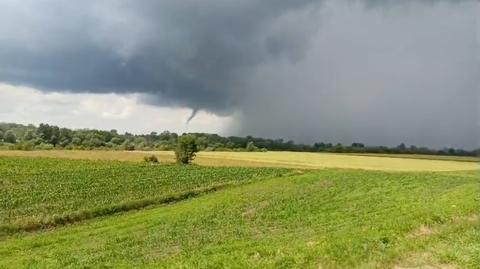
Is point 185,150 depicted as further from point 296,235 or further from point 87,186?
point 296,235

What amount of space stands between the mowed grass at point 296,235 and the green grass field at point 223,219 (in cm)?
6

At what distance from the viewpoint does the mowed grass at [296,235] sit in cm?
1205

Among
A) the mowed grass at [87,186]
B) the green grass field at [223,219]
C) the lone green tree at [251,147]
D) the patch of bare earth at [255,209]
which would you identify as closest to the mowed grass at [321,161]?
the mowed grass at [87,186]

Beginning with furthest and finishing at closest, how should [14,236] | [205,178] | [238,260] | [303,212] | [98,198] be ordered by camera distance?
1. [205,178]
2. [98,198]
3. [14,236]
4. [303,212]
5. [238,260]

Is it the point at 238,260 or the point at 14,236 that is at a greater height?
the point at 238,260

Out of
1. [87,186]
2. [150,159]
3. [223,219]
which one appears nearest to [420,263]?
[223,219]

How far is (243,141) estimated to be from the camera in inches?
6048

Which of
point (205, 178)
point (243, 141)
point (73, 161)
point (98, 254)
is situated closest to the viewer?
point (98, 254)

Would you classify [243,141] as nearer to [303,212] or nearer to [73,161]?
[73,161]

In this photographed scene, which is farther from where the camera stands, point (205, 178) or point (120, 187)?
point (205, 178)

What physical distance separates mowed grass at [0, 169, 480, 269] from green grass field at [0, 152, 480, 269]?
64mm

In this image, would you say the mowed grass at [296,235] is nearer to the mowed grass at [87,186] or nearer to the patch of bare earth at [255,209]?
the patch of bare earth at [255,209]

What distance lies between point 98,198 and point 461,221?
4020 centimetres

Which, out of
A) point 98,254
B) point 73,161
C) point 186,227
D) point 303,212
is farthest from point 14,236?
point 73,161
